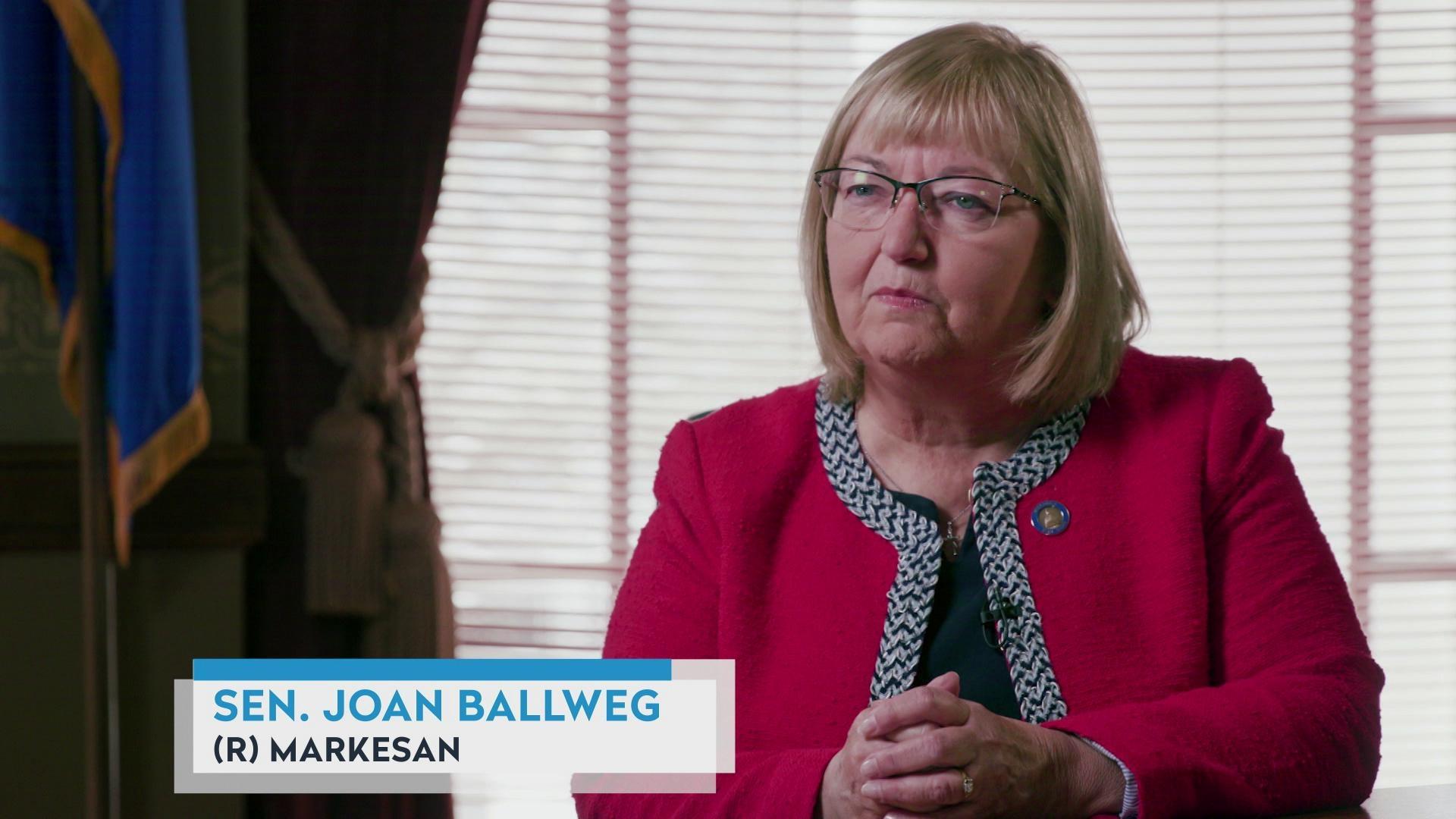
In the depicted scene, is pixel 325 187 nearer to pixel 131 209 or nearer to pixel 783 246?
pixel 131 209

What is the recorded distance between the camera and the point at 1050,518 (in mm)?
1528

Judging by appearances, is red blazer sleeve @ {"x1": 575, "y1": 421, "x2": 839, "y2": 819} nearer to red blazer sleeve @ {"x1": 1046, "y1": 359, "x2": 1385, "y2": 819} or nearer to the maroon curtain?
red blazer sleeve @ {"x1": 1046, "y1": 359, "x2": 1385, "y2": 819}

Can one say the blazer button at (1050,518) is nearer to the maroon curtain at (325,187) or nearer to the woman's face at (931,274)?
the woman's face at (931,274)

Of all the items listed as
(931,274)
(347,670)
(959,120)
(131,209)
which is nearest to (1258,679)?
(931,274)

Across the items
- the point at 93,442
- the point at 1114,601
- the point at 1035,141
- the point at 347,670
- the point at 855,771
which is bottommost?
the point at 347,670

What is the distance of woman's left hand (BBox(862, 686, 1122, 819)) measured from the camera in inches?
50.5

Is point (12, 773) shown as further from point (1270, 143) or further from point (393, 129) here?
point (1270, 143)

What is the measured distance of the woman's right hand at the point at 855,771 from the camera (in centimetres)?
131

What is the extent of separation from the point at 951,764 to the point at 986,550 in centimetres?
30

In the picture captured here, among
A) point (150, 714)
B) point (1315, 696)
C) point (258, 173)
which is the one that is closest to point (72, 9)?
point (258, 173)

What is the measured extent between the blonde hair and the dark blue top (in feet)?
0.70

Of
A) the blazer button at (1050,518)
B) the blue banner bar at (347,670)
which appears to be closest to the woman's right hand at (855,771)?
the blazer button at (1050,518)

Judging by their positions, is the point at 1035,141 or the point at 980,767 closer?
the point at 980,767

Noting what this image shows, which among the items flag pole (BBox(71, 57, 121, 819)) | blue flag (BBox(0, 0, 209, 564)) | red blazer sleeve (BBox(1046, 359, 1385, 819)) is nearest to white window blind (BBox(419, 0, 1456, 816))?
blue flag (BBox(0, 0, 209, 564))
